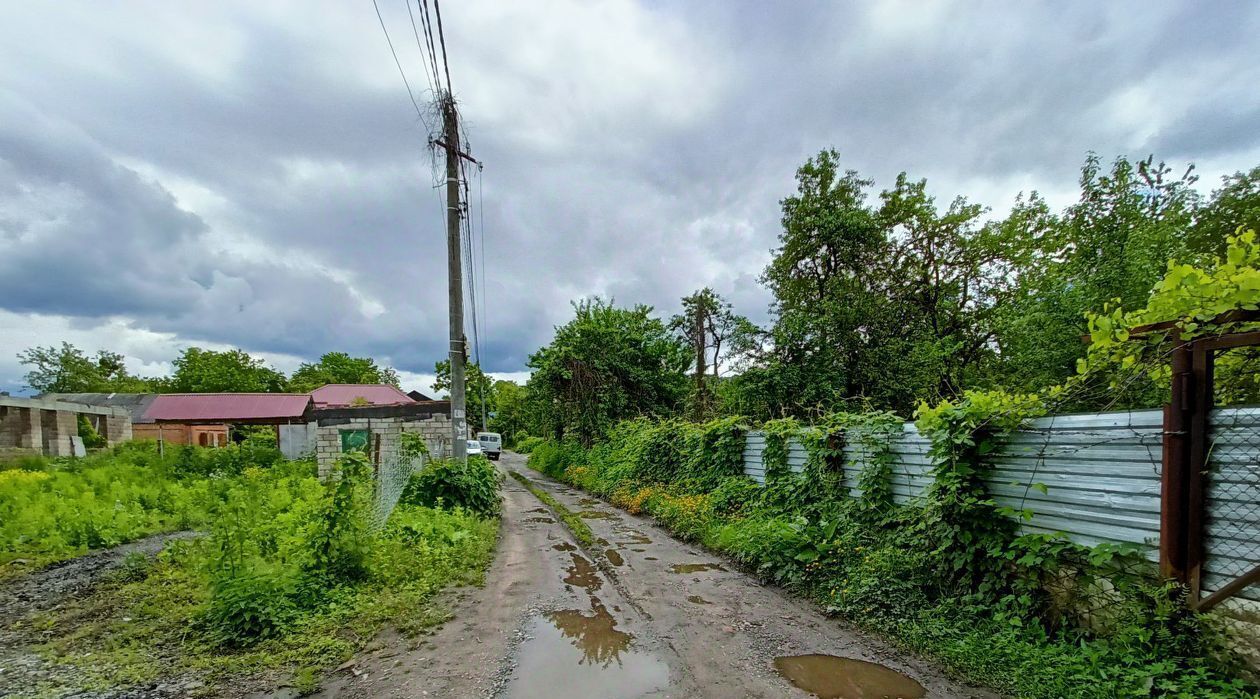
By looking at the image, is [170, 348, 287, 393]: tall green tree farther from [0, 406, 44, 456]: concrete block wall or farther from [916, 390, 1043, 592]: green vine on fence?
[916, 390, 1043, 592]: green vine on fence

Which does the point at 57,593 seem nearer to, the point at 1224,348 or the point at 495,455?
the point at 1224,348

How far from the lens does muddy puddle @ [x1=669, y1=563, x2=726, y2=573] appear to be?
586cm

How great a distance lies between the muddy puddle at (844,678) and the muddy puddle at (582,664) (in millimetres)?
912

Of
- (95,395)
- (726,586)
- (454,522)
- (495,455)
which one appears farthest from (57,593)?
(95,395)

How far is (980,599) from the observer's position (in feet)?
12.1

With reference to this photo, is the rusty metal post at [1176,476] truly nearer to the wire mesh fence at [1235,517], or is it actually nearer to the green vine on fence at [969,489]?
the wire mesh fence at [1235,517]

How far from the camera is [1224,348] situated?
2.75 m

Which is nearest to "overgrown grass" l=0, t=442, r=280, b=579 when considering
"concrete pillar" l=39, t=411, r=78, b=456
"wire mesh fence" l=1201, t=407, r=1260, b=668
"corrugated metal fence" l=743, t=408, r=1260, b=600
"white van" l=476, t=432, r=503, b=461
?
"concrete pillar" l=39, t=411, r=78, b=456

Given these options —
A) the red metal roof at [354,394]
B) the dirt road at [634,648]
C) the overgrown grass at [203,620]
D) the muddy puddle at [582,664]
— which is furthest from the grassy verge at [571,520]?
the red metal roof at [354,394]

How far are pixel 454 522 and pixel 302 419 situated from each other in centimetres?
1991

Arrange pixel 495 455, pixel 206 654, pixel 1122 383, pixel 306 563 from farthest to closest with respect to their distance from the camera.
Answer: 1. pixel 495 455
2. pixel 306 563
3. pixel 206 654
4. pixel 1122 383

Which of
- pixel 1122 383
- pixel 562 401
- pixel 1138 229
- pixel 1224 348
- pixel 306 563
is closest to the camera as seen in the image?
pixel 1224 348

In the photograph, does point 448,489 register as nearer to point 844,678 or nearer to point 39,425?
point 844,678

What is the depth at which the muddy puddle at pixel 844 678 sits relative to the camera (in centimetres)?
303
